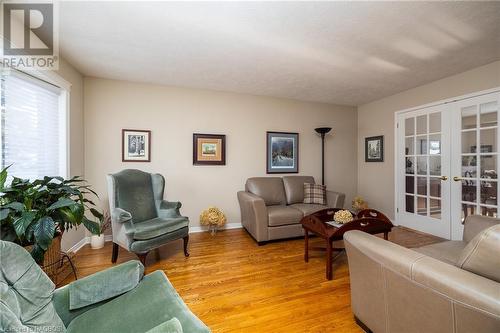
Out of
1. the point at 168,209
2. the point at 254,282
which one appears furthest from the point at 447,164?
the point at 168,209

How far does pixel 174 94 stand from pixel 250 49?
1.64m

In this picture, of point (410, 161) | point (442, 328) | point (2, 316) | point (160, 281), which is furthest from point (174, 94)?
point (410, 161)

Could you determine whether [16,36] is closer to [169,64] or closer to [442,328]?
[169,64]

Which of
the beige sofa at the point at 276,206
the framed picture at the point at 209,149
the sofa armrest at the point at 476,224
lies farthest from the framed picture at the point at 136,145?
the sofa armrest at the point at 476,224

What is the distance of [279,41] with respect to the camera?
2.14 meters

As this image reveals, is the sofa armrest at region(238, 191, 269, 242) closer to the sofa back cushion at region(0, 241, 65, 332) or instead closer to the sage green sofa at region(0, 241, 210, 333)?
the sage green sofa at region(0, 241, 210, 333)

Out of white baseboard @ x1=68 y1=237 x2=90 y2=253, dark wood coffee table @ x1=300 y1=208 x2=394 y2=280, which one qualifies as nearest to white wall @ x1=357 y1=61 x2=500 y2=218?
dark wood coffee table @ x1=300 y1=208 x2=394 y2=280

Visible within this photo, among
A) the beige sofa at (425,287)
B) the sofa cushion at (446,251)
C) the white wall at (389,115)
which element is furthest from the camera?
the white wall at (389,115)

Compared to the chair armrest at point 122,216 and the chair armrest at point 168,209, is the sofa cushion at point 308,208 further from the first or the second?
the chair armrest at point 122,216

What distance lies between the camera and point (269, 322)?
1.52 metres

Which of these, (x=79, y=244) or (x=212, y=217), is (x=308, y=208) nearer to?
(x=212, y=217)

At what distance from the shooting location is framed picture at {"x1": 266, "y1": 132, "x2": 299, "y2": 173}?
3932mm

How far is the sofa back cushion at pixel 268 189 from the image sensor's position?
3441 mm

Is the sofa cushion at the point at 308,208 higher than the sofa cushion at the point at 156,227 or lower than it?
higher
